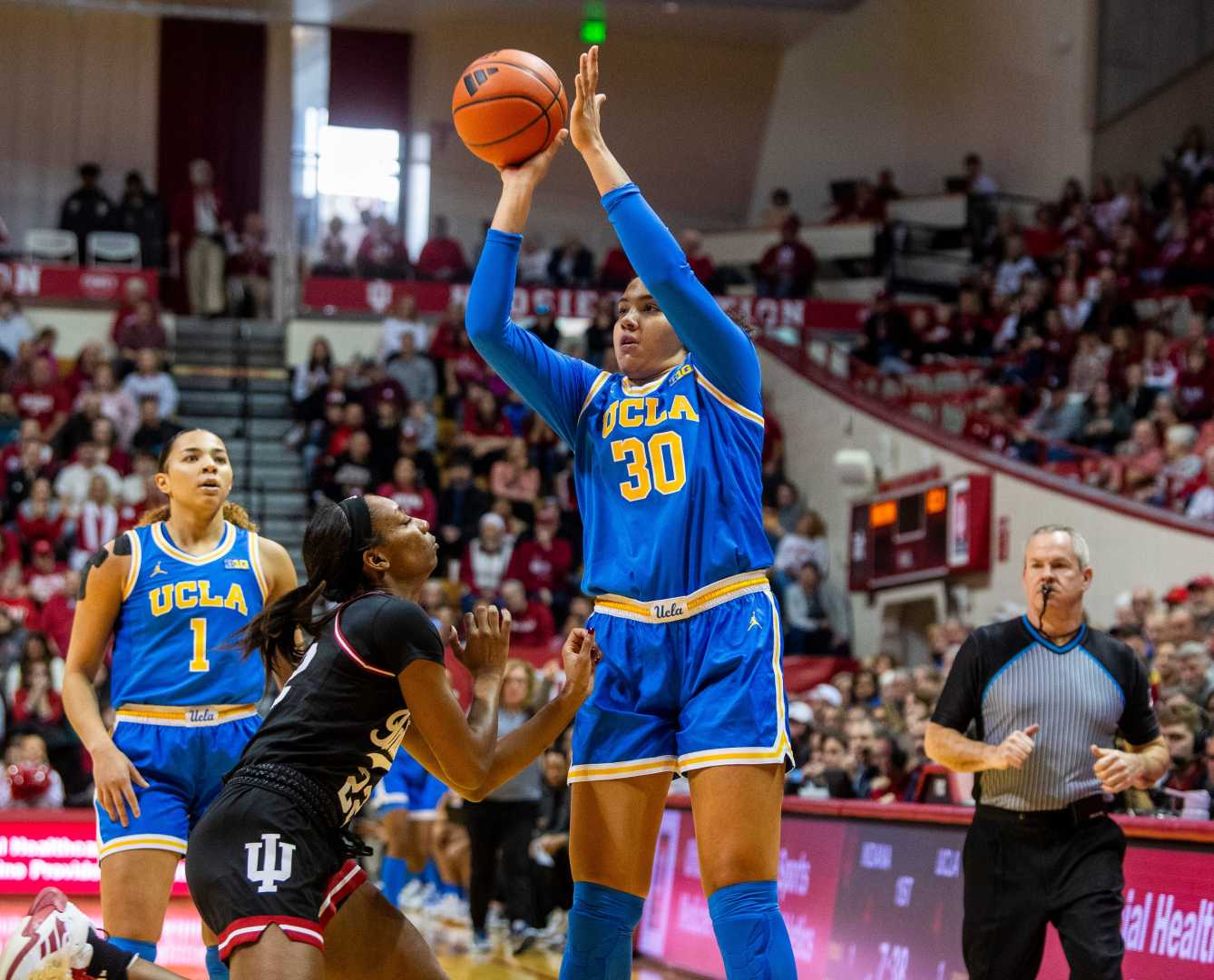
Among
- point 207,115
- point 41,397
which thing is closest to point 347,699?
point 41,397

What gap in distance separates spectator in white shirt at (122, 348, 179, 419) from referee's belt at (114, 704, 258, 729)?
1316cm

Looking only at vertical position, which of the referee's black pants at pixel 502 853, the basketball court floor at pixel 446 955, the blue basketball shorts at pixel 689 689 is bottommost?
the basketball court floor at pixel 446 955

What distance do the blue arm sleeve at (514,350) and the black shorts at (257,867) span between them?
127 cm

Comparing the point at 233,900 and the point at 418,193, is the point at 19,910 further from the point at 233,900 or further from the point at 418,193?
the point at 418,193

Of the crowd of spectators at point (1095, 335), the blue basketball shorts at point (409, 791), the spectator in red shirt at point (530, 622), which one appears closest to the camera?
the blue basketball shorts at point (409, 791)

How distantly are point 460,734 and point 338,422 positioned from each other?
47.8 feet

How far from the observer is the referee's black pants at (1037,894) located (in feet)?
17.5

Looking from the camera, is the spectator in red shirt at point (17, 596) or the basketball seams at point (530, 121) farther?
the spectator in red shirt at point (17, 596)

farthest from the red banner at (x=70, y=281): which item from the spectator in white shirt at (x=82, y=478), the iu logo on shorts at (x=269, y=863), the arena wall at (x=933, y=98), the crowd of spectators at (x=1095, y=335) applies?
the iu logo on shorts at (x=269, y=863)

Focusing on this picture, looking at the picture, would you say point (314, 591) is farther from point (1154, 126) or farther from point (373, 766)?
point (1154, 126)

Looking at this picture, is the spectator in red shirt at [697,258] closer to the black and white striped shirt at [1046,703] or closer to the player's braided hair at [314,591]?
the black and white striped shirt at [1046,703]

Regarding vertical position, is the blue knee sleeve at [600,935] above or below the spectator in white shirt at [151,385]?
below

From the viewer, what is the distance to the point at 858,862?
8555 mm

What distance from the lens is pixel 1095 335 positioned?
1759cm
